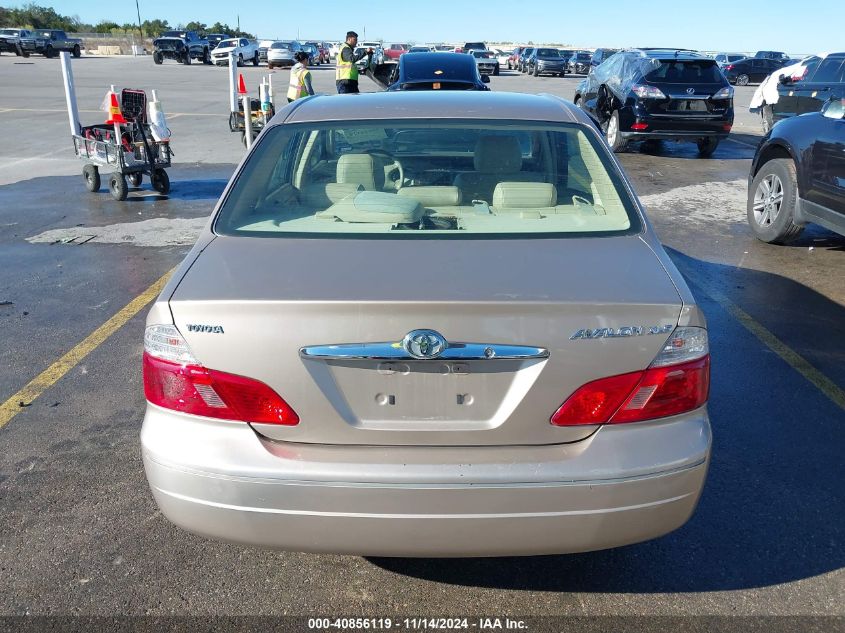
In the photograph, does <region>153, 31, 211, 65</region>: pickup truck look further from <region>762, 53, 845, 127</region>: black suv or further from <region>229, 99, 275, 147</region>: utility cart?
<region>762, 53, 845, 127</region>: black suv

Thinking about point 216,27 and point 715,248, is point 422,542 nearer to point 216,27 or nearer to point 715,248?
point 715,248

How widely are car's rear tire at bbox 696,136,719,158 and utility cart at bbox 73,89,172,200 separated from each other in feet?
30.2

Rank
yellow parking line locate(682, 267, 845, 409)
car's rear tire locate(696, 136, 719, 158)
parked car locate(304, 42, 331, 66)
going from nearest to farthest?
yellow parking line locate(682, 267, 845, 409) → car's rear tire locate(696, 136, 719, 158) → parked car locate(304, 42, 331, 66)

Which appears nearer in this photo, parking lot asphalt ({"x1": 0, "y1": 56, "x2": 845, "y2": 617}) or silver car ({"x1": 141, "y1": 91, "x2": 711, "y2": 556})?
silver car ({"x1": 141, "y1": 91, "x2": 711, "y2": 556})

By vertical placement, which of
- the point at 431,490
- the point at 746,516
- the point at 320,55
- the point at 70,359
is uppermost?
the point at 320,55

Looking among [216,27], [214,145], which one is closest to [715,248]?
[214,145]

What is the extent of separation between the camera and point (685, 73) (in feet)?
41.6

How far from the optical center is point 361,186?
330cm

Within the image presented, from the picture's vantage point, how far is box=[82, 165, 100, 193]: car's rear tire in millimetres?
9398

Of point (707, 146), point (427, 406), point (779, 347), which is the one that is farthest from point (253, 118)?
point (427, 406)

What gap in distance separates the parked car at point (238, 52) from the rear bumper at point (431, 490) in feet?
147

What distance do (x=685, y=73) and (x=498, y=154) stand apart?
10.6m

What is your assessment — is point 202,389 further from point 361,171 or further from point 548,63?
point 548,63

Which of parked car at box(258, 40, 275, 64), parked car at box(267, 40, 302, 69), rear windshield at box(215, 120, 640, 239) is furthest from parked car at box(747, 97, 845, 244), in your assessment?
parked car at box(258, 40, 275, 64)
